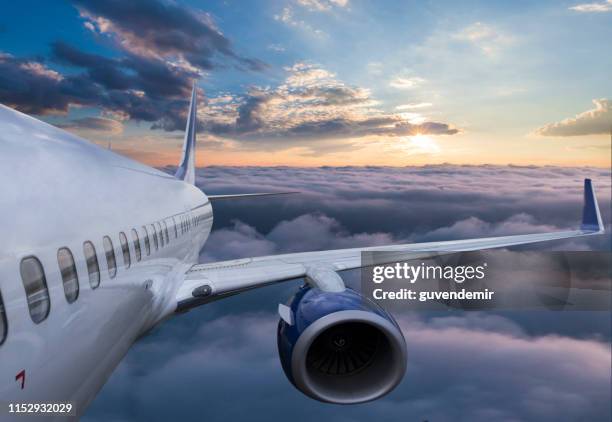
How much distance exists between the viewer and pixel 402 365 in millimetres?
8672

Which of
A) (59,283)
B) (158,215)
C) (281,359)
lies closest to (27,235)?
(59,283)

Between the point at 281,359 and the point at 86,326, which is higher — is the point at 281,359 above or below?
below

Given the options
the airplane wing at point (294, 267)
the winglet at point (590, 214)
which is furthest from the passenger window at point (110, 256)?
the winglet at point (590, 214)

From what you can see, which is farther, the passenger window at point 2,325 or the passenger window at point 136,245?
the passenger window at point 136,245

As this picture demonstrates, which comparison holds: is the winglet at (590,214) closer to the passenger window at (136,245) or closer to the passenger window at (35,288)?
the passenger window at (136,245)

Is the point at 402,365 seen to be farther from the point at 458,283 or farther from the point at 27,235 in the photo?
the point at 27,235

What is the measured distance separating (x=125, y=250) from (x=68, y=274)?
2421 mm

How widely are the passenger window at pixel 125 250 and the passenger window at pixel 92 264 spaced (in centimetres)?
128

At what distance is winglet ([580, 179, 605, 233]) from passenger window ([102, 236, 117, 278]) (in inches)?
722

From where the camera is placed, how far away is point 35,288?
4.25 metres

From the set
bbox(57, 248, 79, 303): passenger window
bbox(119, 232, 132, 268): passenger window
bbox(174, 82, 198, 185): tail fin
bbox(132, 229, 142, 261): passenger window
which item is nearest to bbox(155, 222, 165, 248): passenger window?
bbox(132, 229, 142, 261): passenger window

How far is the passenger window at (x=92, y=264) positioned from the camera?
559cm

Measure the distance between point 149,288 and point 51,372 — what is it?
4386mm

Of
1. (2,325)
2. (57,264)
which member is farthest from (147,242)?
(2,325)
